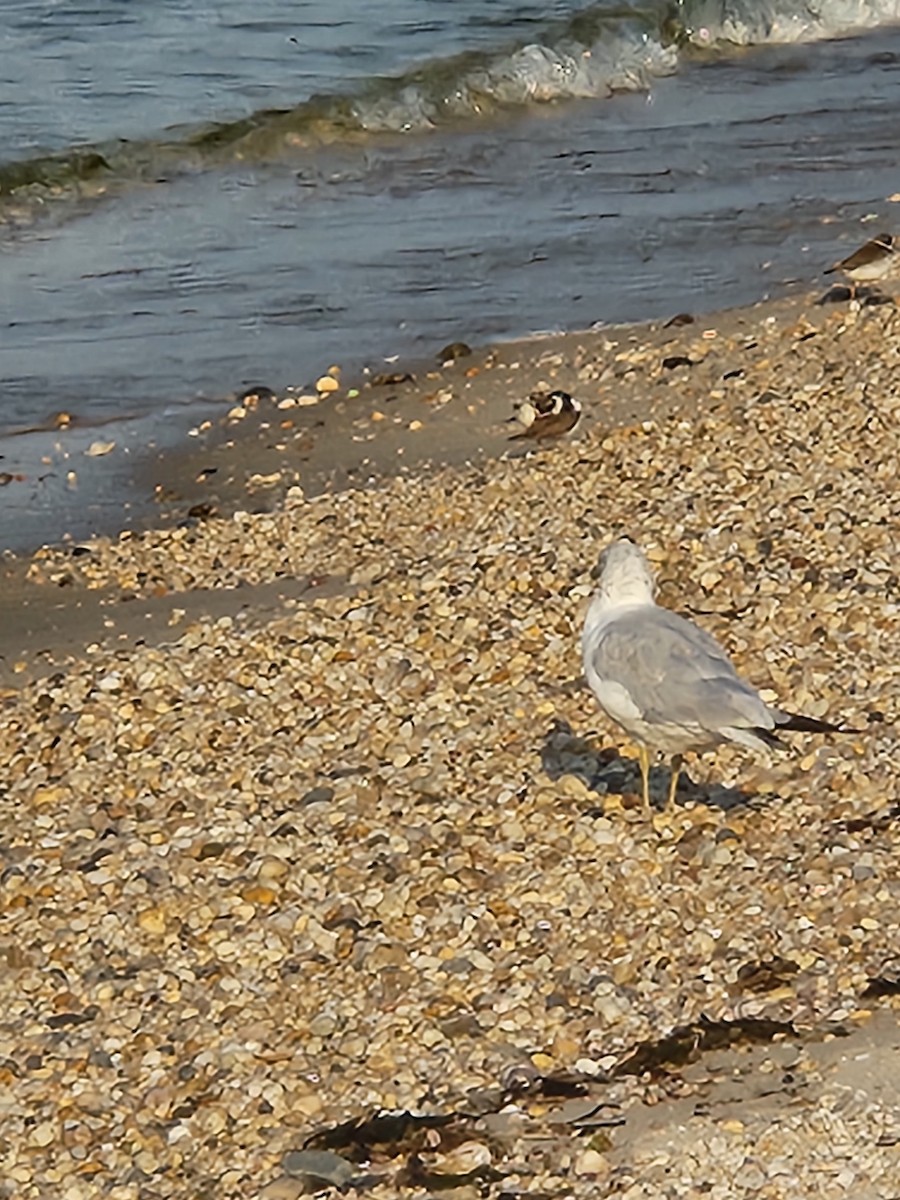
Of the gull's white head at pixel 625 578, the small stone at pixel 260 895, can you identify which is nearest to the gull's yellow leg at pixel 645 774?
the gull's white head at pixel 625 578

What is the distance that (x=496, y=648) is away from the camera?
6.46 m

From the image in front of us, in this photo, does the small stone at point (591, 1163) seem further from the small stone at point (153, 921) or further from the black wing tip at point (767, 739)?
the small stone at point (153, 921)

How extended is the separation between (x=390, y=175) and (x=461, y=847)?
9111 millimetres

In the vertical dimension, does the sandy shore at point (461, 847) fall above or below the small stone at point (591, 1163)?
below

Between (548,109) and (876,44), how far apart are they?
2.98 metres

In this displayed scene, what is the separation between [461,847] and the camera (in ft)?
17.8

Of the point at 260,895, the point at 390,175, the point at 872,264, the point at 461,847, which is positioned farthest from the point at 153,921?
the point at 390,175

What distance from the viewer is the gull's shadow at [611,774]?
5.56 metres

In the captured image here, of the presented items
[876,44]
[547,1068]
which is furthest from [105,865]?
[876,44]

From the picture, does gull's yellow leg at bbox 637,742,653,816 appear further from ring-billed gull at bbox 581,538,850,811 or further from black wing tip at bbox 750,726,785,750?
black wing tip at bbox 750,726,785,750

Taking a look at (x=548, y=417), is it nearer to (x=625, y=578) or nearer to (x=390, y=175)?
(x=625, y=578)

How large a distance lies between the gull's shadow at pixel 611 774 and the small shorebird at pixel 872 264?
3971mm

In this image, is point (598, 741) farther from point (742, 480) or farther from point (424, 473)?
point (424, 473)

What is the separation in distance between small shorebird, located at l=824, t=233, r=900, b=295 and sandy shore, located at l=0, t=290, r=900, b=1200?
1.14 metres
